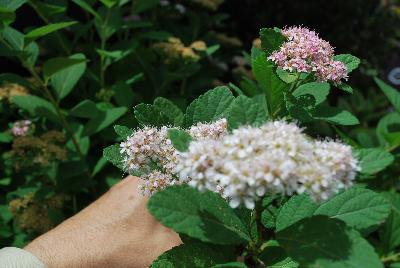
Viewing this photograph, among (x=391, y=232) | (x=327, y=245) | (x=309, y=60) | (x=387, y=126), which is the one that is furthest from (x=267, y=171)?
(x=387, y=126)

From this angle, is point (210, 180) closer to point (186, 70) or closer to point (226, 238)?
point (226, 238)

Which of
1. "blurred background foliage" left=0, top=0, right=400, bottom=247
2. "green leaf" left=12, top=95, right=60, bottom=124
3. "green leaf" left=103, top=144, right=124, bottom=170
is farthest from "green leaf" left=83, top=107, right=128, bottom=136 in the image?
"green leaf" left=103, top=144, right=124, bottom=170

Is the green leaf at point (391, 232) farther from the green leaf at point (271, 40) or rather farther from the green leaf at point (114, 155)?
the green leaf at point (114, 155)

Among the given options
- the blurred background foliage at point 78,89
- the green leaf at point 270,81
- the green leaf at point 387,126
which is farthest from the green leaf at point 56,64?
the green leaf at point 387,126

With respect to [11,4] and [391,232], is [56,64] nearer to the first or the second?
[11,4]

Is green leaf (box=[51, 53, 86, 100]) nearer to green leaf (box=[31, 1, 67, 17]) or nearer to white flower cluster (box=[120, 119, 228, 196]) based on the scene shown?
green leaf (box=[31, 1, 67, 17])

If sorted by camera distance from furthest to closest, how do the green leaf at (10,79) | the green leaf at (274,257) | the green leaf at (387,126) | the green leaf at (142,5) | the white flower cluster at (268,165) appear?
the green leaf at (142,5) → the green leaf at (387,126) → the green leaf at (10,79) → the green leaf at (274,257) → the white flower cluster at (268,165)
